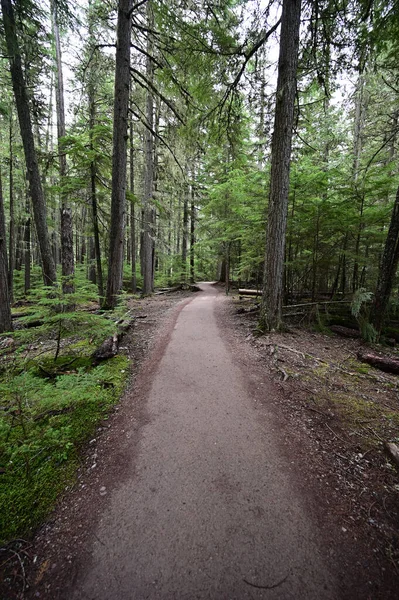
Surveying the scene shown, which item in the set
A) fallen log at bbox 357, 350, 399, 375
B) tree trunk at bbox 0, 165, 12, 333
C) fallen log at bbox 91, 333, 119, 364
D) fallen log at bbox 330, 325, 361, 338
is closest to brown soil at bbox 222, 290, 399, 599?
fallen log at bbox 357, 350, 399, 375

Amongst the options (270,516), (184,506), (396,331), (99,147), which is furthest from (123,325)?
(396,331)

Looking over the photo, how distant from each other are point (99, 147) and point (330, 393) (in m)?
10.0

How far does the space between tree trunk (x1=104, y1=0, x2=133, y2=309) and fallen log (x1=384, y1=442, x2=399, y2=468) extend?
21.2 ft

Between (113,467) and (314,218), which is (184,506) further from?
(314,218)

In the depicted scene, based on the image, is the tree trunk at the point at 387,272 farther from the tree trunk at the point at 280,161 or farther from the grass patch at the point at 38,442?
the grass patch at the point at 38,442

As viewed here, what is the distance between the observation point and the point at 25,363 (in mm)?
3979

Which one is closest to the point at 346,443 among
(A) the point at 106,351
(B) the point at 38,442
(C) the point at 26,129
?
(B) the point at 38,442

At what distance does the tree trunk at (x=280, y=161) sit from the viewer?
5.94m

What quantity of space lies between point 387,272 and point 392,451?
17.7 feet

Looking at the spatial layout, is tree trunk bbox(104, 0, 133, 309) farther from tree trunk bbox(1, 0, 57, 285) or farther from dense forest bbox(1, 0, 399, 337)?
tree trunk bbox(1, 0, 57, 285)

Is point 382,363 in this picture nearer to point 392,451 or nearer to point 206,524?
point 392,451

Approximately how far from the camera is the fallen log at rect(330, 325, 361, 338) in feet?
24.2

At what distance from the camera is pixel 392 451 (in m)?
2.66

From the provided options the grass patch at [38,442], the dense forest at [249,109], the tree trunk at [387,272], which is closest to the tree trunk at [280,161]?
the dense forest at [249,109]
